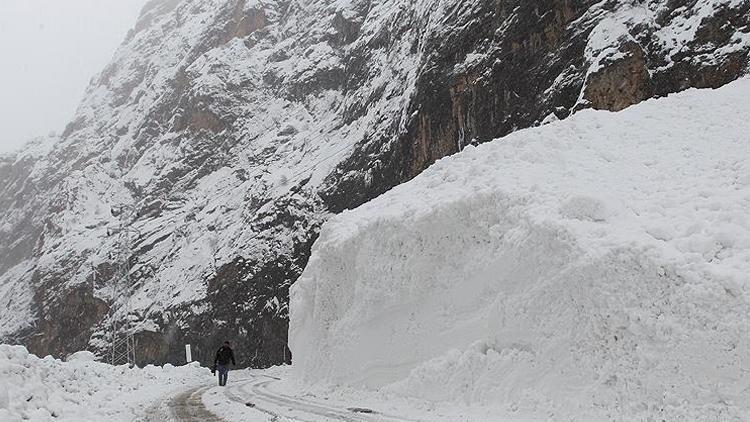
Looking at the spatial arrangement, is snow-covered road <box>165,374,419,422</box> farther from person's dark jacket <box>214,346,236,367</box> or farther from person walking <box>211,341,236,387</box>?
person's dark jacket <box>214,346,236,367</box>

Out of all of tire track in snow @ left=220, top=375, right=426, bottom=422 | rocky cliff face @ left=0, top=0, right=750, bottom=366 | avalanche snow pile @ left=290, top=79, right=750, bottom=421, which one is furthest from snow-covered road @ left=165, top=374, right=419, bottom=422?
rocky cliff face @ left=0, top=0, right=750, bottom=366

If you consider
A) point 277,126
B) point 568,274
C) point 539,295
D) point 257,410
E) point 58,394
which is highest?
point 277,126

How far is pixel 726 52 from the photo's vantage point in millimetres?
21906

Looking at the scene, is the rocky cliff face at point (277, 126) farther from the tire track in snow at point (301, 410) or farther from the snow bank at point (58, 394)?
the snow bank at point (58, 394)

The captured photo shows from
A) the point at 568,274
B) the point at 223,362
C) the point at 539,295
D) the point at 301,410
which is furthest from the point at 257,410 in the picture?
the point at 223,362

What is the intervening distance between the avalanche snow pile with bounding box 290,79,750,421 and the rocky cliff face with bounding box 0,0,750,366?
12.3 m

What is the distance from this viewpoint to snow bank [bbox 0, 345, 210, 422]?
964cm

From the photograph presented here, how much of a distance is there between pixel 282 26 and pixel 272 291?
44937 mm

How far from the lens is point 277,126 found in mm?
66938

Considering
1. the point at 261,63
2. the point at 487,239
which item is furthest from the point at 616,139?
the point at 261,63

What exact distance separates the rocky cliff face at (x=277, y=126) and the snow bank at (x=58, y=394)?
2128 centimetres

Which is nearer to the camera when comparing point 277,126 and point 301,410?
point 301,410

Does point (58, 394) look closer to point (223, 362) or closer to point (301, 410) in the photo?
point (301, 410)

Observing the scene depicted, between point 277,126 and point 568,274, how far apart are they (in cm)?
5990
